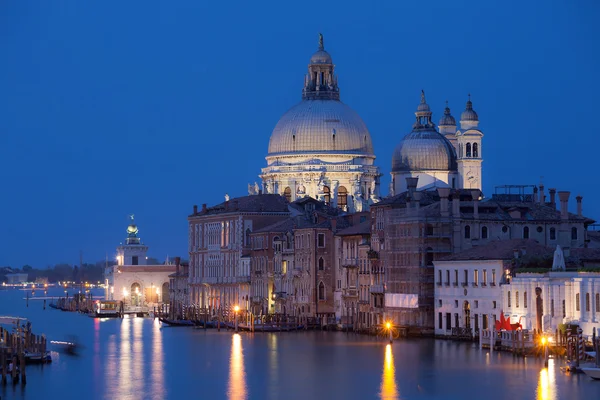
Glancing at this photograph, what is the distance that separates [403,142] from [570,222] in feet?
120

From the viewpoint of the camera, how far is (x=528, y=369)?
6141 centimetres

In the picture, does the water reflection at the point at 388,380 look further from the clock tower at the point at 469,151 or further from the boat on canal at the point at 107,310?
the boat on canal at the point at 107,310

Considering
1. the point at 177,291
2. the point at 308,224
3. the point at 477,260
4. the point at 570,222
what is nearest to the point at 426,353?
the point at 477,260

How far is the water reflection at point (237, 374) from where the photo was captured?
5762 cm

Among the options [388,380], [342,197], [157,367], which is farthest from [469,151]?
[388,380]

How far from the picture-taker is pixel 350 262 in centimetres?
9112

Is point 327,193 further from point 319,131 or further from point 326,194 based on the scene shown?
point 319,131

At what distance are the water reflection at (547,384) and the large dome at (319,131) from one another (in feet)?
204

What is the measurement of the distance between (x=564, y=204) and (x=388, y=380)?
23524 mm

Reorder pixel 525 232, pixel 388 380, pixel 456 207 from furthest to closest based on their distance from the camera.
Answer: pixel 525 232
pixel 456 207
pixel 388 380

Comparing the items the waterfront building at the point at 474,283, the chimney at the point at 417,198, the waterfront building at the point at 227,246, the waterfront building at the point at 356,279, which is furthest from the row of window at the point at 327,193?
the waterfront building at the point at 474,283

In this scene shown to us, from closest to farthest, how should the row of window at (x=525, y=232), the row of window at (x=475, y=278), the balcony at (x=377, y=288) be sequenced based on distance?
the row of window at (x=475, y=278), the row of window at (x=525, y=232), the balcony at (x=377, y=288)

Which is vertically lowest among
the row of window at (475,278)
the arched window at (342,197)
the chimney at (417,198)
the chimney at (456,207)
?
the row of window at (475,278)

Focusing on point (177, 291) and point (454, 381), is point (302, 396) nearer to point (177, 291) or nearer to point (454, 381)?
point (454, 381)
